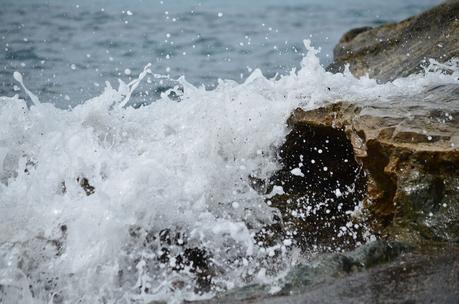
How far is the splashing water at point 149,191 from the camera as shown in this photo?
350cm

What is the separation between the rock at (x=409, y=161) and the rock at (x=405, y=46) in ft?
6.55

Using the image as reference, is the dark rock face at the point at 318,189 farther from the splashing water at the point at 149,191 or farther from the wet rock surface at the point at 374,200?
the splashing water at the point at 149,191

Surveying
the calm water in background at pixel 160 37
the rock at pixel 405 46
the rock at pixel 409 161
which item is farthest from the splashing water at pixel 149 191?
the calm water in background at pixel 160 37

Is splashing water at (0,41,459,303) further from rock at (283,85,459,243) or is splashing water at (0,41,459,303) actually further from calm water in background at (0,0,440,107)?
calm water in background at (0,0,440,107)

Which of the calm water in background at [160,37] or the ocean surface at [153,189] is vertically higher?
the ocean surface at [153,189]

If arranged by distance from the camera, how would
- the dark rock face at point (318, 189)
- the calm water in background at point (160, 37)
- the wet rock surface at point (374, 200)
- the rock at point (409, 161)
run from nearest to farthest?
1. the wet rock surface at point (374, 200)
2. the rock at point (409, 161)
3. the dark rock face at point (318, 189)
4. the calm water in background at point (160, 37)

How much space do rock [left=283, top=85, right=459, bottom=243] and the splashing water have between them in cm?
41

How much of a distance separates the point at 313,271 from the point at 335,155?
68.2 inches

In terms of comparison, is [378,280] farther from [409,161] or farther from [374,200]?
[374,200]

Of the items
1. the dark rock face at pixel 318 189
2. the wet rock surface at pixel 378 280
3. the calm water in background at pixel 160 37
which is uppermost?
the wet rock surface at pixel 378 280

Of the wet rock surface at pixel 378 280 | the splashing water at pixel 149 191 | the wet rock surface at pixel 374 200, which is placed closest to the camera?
the wet rock surface at pixel 378 280

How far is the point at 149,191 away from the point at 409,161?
186 centimetres

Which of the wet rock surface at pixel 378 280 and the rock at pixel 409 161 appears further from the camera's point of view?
the rock at pixel 409 161

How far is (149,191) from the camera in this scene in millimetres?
4105
